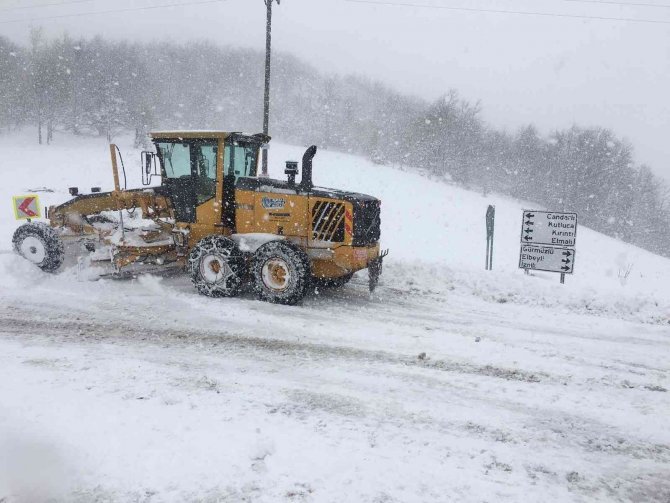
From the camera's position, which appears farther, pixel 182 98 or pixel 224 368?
pixel 182 98

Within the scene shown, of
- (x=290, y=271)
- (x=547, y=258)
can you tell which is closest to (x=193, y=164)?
(x=290, y=271)

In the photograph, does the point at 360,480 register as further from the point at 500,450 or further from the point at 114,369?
the point at 114,369

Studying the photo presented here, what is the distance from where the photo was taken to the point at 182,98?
71562mm

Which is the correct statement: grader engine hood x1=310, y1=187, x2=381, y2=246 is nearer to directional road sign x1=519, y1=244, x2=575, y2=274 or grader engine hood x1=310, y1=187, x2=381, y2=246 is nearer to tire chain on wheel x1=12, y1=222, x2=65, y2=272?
directional road sign x1=519, y1=244, x2=575, y2=274

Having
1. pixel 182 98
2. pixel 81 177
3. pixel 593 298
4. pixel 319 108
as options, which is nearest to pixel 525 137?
pixel 319 108

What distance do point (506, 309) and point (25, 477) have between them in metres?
6.70

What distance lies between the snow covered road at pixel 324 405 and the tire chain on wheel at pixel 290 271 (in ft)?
1.28

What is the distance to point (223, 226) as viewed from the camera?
7.91 m

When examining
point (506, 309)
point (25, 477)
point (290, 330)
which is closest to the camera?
point (25, 477)

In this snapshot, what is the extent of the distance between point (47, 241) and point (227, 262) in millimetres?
3701

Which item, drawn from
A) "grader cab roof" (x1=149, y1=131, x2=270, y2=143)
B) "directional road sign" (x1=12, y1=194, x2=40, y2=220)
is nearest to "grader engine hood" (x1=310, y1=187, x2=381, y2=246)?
"grader cab roof" (x1=149, y1=131, x2=270, y2=143)

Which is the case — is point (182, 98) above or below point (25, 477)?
above

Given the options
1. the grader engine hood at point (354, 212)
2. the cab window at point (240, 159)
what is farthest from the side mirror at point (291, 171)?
the cab window at point (240, 159)

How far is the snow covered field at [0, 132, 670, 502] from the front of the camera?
9.55 feet
